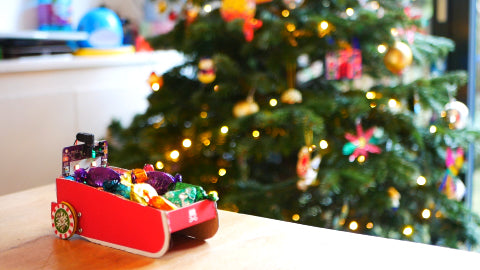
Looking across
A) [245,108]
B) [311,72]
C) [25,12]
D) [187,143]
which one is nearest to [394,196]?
[245,108]

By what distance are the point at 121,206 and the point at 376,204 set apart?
4.02ft

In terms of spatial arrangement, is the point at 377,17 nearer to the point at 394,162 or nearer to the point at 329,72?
the point at 329,72

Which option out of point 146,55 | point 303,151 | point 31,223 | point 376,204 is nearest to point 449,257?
point 31,223

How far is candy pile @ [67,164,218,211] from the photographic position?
36.4 inches

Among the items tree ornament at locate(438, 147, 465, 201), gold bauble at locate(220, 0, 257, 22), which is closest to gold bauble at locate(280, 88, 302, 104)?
gold bauble at locate(220, 0, 257, 22)

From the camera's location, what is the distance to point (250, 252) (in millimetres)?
938

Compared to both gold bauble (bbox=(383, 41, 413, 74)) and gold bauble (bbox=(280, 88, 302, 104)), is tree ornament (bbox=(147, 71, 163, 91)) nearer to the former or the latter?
gold bauble (bbox=(280, 88, 302, 104))

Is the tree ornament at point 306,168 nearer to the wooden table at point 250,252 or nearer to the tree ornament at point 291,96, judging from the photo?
the tree ornament at point 291,96

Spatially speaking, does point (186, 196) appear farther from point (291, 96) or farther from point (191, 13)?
point (191, 13)

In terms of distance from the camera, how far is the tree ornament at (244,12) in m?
1.91

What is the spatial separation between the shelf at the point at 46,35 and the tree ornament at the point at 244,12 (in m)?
0.94

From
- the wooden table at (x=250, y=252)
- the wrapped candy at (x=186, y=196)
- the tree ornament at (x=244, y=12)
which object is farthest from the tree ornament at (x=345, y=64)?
the wrapped candy at (x=186, y=196)

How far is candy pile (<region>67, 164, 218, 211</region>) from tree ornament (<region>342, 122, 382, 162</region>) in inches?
41.0

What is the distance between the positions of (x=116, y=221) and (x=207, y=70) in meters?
1.10
